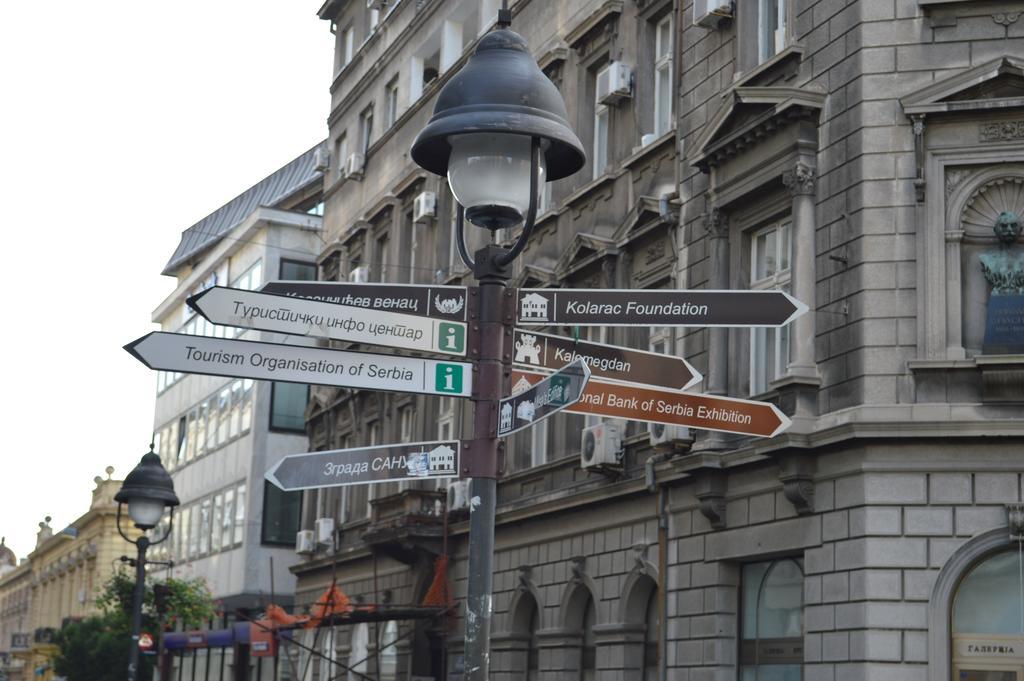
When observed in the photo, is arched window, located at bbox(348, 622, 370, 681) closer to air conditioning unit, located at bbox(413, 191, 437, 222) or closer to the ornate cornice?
air conditioning unit, located at bbox(413, 191, 437, 222)

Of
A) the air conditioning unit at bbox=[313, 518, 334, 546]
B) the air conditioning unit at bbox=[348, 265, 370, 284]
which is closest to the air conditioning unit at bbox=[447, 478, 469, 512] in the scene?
the air conditioning unit at bbox=[313, 518, 334, 546]

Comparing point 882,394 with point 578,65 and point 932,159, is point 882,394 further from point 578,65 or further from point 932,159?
point 578,65

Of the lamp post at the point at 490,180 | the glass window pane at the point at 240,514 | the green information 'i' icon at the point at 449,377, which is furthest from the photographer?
the glass window pane at the point at 240,514

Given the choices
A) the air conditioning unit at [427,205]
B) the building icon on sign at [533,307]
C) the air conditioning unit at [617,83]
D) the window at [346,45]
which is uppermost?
the window at [346,45]

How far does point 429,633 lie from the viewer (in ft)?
98.6

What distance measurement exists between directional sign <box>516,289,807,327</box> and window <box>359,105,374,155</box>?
29.2 meters

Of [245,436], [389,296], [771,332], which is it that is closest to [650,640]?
[771,332]

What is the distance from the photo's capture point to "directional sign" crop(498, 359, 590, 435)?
7.80 metres

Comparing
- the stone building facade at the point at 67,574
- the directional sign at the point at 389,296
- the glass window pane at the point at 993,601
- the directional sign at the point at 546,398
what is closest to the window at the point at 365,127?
the glass window pane at the point at 993,601

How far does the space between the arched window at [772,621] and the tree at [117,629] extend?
2345cm

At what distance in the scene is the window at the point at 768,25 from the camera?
1886 centimetres

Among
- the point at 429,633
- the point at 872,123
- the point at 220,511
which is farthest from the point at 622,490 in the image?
the point at 220,511

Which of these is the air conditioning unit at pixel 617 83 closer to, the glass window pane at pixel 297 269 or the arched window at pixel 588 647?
the arched window at pixel 588 647

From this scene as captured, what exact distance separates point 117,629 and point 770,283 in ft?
110
